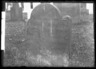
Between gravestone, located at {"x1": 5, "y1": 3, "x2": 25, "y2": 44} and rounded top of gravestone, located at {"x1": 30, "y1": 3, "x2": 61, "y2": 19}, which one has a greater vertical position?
rounded top of gravestone, located at {"x1": 30, "y1": 3, "x2": 61, "y2": 19}

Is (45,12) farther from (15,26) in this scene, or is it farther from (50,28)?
(15,26)

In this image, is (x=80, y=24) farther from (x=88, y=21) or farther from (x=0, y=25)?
(x=0, y=25)

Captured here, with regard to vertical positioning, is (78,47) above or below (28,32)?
below

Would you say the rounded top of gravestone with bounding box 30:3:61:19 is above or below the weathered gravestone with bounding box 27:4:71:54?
above

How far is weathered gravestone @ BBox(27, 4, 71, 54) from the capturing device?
348cm

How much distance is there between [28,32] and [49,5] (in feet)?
2.60

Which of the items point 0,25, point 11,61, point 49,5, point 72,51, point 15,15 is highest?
point 49,5

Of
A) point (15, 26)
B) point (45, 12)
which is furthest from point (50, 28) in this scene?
point (15, 26)

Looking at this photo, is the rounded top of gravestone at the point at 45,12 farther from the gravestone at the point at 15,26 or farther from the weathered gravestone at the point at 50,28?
the gravestone at the point at 15,26

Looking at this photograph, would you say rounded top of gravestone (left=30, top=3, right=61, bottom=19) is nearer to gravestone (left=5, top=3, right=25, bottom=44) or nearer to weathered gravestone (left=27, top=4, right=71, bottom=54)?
weathered gravestone (left=27, top=4, right=71, bottom=54)

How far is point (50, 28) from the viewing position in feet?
11.5

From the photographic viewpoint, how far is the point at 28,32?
3490 mm

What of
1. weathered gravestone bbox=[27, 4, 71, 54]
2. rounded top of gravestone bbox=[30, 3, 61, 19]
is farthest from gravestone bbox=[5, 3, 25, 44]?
rounded top of gravestone bbox=[30, 3, 61, 19]

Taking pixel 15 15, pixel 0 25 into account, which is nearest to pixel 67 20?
pixel 15 15
